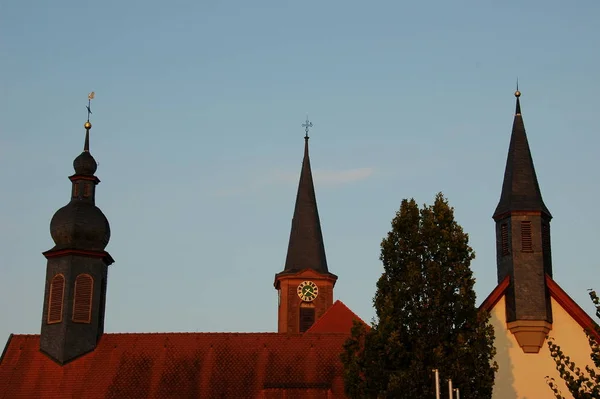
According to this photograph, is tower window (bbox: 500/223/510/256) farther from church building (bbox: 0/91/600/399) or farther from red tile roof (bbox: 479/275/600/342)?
red tile roof (bbox: 479/275/600/342)

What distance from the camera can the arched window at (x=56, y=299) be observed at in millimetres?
45034

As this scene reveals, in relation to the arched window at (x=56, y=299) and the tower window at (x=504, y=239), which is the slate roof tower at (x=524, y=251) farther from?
the arched window at (x=56, y=299)

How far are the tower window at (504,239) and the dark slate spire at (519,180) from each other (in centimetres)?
46

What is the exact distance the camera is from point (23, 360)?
147 ft

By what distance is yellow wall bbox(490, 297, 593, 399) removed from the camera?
124 ft

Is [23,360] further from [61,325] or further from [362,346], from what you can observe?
[362,346]

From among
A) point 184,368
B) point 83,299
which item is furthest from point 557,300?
point 83,299

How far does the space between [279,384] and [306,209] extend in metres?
25.0

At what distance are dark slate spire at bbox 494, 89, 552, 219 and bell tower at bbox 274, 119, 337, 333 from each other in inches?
948

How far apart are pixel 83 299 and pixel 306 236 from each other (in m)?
22.6

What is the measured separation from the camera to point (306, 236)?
6550 cm

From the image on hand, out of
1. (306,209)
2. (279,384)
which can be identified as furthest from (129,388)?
(306,209)

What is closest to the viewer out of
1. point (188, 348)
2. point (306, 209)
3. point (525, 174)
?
point (525, 174)

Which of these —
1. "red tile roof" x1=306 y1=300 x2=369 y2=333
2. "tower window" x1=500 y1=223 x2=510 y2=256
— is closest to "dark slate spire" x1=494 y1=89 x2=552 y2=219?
"tower window" x1=500 y1=223 x2=510 y2=256
